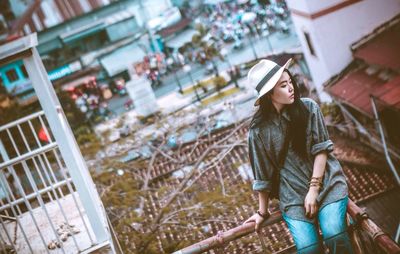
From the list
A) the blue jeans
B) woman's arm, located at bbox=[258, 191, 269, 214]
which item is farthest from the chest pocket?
the blue jeans

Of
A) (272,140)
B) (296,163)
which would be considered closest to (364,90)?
(296,163)

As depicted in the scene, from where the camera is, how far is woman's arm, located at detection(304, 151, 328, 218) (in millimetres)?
3113

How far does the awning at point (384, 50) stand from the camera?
11.7 metres

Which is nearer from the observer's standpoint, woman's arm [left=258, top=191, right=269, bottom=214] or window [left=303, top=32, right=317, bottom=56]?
woman's arm [left=258, top=191, right=269, bottom=214]

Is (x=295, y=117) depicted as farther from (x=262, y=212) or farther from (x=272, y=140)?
(x=262, y=212)

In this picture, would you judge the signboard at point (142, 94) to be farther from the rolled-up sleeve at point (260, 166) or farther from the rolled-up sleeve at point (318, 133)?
the rolled-up sleeve at point (318, 133)

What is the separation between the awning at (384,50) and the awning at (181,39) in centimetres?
2664

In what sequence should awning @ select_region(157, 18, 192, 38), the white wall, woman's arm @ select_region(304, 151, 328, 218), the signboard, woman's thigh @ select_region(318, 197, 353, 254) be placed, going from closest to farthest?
woman's thigh @ select_region(318, 197, 353, 254)
woman's arm @ select_region(304, 151, 328, 218)
the white wall
the signboard
awning @ select_region(157, 18, 192, 38)

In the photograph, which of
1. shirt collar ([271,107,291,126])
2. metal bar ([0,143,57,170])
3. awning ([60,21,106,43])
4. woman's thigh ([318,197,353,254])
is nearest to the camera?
woman's thigh ([318,197,353,254])

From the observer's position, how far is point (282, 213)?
335 cm

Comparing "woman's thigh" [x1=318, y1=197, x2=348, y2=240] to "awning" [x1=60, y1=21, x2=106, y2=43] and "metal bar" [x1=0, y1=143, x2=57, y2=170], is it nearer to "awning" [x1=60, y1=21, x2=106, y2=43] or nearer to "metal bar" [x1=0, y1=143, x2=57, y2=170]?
"metal bar" [x1=0, y1=143, x2=57, y2=170]

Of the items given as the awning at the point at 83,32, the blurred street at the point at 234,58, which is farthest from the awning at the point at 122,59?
the awning at the point at 83,32

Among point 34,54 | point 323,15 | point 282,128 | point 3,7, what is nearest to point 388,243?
point 282,128

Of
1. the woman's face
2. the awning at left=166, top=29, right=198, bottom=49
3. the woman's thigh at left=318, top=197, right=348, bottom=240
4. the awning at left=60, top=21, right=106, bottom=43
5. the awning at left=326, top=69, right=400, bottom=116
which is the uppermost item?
the awning at left=60, top=21, right=106, bottom=43
